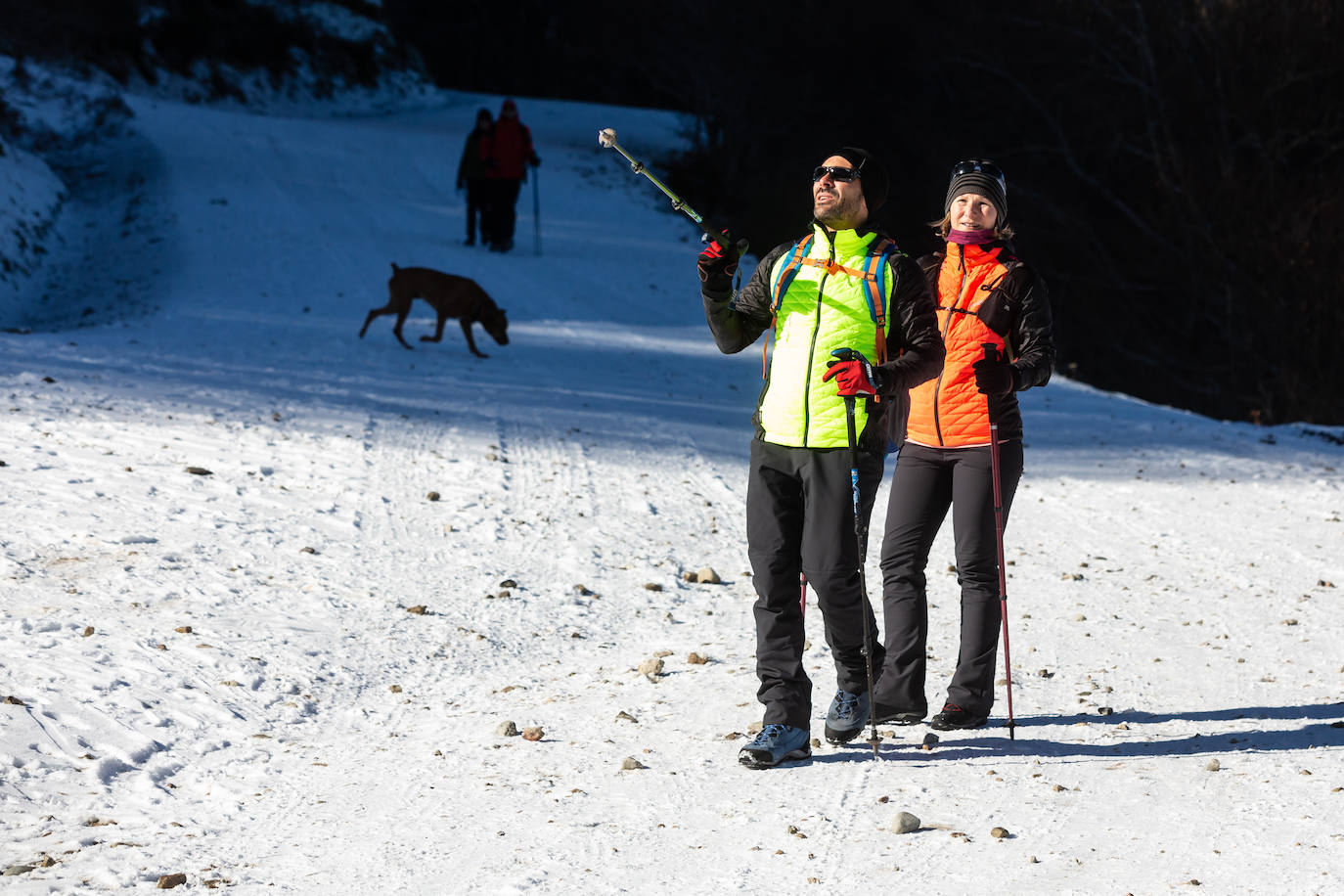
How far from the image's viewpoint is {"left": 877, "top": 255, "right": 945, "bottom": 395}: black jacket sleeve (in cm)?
448

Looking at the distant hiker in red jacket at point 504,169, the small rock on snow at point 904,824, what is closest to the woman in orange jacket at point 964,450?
the small rock on snow at point 904,824

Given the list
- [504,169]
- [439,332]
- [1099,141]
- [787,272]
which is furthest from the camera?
[1099,141]

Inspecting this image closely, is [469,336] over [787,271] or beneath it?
beneath

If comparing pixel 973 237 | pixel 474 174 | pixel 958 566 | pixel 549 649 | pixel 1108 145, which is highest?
pixel 1108 145

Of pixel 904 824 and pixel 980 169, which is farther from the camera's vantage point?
pixel 980 169

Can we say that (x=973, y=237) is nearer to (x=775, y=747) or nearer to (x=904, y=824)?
(x=775, y=747)

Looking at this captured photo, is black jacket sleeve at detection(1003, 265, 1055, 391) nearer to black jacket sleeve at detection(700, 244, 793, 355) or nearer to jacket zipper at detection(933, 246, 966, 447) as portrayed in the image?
jacket zipper at detection(933, 246, 966, 447)

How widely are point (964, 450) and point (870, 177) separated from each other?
1.08 meters

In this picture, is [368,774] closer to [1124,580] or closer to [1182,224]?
[1124,580]

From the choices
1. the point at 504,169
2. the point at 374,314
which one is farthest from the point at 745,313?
the point at 504,169

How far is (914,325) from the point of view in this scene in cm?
451

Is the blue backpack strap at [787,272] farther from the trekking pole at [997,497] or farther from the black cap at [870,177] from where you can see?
the trekking pole at [997,497]

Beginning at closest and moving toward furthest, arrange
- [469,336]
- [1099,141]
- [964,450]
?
1. [964,450]
2. [469,336]
3. [1099,141]

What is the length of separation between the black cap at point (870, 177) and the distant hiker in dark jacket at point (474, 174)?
15.7 m
